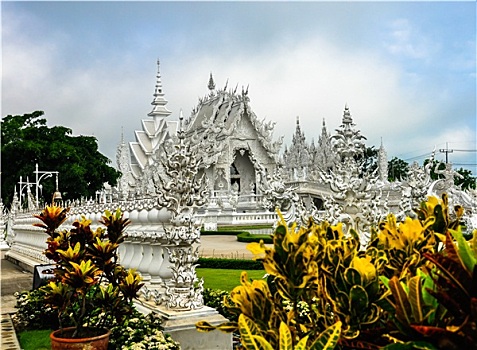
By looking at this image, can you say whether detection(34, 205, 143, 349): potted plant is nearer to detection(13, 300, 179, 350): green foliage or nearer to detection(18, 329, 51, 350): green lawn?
detection(13, 300, 179, 350): green foliage

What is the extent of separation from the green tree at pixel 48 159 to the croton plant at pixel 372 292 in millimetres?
33273

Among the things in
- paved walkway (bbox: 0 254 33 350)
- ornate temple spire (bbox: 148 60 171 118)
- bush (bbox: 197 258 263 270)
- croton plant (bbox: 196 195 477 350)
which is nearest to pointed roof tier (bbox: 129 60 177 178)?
ornate temple spire (bbox: 148 60 171 118)

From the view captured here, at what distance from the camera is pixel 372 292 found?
1894mm

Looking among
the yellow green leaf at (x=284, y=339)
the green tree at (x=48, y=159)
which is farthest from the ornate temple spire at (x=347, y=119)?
the green tree at (x=48, y=159)

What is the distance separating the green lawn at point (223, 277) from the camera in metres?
8.73

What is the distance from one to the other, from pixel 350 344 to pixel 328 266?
45cm

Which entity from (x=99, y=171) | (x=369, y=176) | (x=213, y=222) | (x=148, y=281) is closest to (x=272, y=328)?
(x=148, y=281)

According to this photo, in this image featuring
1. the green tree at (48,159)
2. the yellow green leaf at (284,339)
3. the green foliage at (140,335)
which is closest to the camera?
the yellow green leaf at (284,339)

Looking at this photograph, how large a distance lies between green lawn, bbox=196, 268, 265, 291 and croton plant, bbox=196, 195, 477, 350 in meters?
6.07

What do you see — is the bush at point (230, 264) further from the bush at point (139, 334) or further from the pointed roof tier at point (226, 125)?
the pointed roof tier at point (226, 125)

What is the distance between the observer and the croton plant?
4.84 ft

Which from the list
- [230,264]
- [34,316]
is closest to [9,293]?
[34,316]

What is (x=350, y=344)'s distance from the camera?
1753 millimetres

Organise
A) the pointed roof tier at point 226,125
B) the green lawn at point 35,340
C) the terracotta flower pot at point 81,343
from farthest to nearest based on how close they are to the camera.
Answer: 1. the pointed roof tier at point 226,125
2. the green lawn at point 35,340
3. the terracotta flower pot at point 81,343
